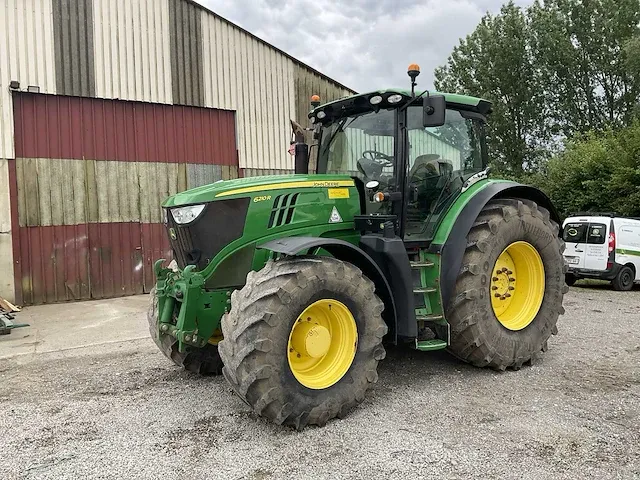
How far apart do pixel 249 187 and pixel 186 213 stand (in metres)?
0.53

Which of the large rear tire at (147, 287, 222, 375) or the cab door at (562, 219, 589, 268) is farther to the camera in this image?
the cab door at (562, 219, 589, 268)

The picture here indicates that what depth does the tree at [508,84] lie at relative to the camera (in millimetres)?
28078

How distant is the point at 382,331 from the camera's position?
4094mm

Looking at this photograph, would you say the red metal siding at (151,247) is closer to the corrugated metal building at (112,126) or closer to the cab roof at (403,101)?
the corrugated metal building at (112,126)

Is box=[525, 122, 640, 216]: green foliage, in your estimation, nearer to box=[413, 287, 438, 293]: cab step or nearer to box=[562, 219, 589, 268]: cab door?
box=[562, 219, 589, 268]: cab door

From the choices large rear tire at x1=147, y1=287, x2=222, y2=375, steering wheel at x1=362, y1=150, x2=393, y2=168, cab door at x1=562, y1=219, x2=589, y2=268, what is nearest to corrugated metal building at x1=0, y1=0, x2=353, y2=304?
large rear tire at x1=147, y1=287, x2=222, y2=375

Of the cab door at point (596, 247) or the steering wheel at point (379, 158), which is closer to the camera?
the steering wheel at point (379, 158)

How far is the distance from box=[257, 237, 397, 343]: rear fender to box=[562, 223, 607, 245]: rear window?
30.9 feet

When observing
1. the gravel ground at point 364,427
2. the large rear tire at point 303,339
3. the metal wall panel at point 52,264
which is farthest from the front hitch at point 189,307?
the metal wall panel at point 52,264

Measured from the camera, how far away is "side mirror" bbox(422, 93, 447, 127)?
4.35m

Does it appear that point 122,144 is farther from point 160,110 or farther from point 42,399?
point 42,399

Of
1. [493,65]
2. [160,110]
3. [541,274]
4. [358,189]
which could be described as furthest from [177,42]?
[493,65]

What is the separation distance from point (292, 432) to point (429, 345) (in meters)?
1.42

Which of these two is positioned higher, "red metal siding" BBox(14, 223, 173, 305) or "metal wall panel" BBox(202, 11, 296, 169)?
"metal wall panel" BBox(202, 11, 296, 169)
